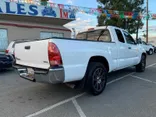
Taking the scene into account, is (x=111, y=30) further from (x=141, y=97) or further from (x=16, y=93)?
(x=16, y=93)

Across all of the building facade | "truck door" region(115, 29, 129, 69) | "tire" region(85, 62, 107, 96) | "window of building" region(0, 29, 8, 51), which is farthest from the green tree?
"tire" region(85, 62, 107, 96)

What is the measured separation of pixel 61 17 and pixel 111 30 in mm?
12212

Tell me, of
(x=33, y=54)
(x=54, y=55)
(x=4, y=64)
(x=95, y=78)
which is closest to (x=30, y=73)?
(x=33, y=54)

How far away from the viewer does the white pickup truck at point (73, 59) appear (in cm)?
415

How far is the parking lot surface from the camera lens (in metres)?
4.09

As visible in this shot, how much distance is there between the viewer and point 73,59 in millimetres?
4414

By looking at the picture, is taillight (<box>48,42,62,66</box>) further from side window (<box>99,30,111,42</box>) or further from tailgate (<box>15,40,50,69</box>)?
side window (<box>99,30,111,42</box>)

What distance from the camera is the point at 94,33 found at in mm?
6840

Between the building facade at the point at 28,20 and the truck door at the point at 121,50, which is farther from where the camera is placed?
the building facade at the point at 28,20

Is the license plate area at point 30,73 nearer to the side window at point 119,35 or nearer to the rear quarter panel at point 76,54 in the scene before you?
the rear quarter panel at point 76,54

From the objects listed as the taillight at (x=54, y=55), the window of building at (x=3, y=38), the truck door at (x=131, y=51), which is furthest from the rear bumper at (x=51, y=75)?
the window of building at (x=3, y=38)

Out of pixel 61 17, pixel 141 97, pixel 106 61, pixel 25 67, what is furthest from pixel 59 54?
pixel 61 17

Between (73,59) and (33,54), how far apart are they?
1.01m

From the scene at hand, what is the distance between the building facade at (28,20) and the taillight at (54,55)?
12091mm
